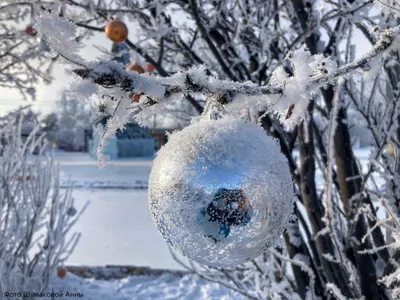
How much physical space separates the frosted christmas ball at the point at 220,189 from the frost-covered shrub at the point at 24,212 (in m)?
2.97

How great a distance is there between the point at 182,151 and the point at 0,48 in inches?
187

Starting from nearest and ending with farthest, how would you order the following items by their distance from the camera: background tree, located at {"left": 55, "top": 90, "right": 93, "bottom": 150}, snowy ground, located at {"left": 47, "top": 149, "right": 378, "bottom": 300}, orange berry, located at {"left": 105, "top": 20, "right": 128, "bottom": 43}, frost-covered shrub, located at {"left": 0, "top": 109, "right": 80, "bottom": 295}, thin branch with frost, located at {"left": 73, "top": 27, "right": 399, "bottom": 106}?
thin branch with frost, located at {"left": 73, "top": 27, "right": 399, "bottom": 106}
orange berry, located at {"left": 105, "top": 20, "right": 128, "bottom": 43}
frost-covered shrub, located at {"left": 0, "top": 109, "right": 80, "bottom": 295}
snowy ground, located at {"left": 47, "top": 149, "right": 378, "bottom": 300}
background tree, located at {"left": 55, "top": 90, "right": 93, "bottom": 150}

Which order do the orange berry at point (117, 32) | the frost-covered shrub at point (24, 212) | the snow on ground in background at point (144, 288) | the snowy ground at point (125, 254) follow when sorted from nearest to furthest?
the orange berry at point (117, 32)
the frost-covered shrub at point (24, 212)
the snow on ground in background at point (144, 288)
the snowy ground at point (125, 254)

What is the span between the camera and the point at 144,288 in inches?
198

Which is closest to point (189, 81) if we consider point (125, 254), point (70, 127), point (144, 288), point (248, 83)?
point (248, 83)

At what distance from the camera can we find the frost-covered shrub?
3545mm

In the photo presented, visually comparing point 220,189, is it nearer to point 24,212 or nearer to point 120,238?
point 24,212

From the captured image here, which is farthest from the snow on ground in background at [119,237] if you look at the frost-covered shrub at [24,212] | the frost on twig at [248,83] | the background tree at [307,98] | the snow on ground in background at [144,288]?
the frost on twig at [248,83]

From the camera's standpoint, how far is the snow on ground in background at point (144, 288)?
4.70 metres

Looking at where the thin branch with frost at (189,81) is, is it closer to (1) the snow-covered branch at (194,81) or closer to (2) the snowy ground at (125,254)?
(1) the snow-covered branch at (194,81)

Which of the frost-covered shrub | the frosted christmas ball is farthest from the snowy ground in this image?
the frosted christmas ball

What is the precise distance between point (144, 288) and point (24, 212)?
199 centimetres

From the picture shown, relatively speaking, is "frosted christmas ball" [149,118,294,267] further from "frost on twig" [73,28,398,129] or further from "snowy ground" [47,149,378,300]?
"snowy ground" [47,149,378,300]

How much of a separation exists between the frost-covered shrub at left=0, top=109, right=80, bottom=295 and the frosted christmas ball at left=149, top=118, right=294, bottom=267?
2968mm
